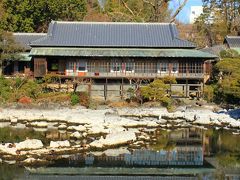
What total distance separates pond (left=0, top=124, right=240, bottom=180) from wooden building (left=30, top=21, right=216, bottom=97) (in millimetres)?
12137

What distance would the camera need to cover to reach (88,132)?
79.6 feet

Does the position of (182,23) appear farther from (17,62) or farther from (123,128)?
(123,128)

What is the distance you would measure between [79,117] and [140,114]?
466 cm

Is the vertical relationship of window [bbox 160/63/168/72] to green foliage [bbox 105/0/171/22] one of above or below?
below

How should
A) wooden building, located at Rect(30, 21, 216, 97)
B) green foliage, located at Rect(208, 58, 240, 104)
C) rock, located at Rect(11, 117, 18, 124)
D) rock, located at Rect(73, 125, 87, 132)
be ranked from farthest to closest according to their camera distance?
wooden building, located at Rect(30, 21, 216, 97) → green foliage, located at Rect(208, 58, 240, 104) → rock, located at Rect(11, 117, 18, 124) → rock, located at Rect(73, 125, 87, 132)

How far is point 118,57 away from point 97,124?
468 inches

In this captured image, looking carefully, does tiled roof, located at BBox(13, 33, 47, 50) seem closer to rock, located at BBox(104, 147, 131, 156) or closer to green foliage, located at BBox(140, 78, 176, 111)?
green foliage, located at BBox(140, 78, 176, 111)

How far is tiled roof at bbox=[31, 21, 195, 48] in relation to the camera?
124ft

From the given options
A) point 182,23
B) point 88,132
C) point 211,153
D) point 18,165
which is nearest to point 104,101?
point 88,132

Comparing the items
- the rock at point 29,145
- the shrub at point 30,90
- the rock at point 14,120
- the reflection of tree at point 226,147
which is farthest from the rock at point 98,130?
the shrub at point 30,90

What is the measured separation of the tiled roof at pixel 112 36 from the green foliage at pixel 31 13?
7641 millimetres

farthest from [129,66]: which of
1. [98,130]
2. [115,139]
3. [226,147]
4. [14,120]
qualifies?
[226,147]

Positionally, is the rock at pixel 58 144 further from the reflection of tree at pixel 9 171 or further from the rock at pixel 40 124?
the rock at pixel 40 124

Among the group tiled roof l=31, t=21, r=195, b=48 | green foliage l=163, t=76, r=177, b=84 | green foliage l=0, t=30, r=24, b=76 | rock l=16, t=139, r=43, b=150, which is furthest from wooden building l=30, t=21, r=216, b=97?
rock l=16, t=139, r=43, b=150
